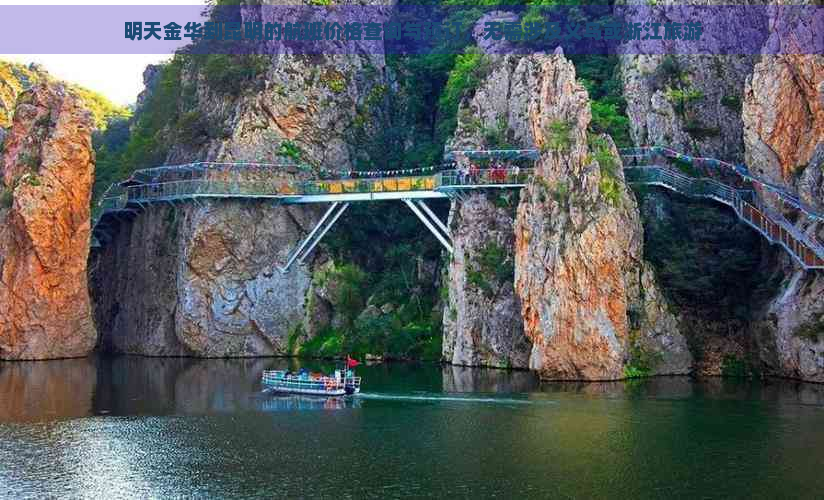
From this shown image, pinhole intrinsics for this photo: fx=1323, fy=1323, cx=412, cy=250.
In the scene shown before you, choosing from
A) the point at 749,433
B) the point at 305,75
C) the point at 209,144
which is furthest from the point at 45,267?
the point at 749,433

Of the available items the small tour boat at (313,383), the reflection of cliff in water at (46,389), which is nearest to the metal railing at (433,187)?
the reflection of cliff in water at (46,389)

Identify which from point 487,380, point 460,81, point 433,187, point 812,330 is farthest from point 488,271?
point 812,330

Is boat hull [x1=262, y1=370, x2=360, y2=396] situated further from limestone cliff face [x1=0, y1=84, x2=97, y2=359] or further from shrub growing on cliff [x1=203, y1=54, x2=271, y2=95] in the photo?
shrub growing on cliff [x1=203, y1=54, x2=271, y2=95]

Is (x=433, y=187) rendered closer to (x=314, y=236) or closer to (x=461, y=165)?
(x=461, y=165)

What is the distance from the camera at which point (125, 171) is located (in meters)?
101

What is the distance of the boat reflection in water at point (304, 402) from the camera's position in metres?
63.4

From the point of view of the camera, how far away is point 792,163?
71.8 meters

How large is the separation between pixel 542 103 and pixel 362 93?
23015 millimetres

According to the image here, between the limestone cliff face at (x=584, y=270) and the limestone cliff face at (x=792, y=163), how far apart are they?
18.9 ft

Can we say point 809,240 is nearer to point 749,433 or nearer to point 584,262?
point 584,262

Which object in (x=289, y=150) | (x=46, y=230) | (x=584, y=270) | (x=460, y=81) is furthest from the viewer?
(x=289, y=150)

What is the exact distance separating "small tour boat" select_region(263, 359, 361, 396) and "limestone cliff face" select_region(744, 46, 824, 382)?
22.2 metres

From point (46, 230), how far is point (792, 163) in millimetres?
48098

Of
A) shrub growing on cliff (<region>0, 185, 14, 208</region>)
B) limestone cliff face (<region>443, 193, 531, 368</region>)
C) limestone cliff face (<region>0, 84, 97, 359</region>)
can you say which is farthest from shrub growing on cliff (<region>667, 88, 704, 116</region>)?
shrub growing on cliff (<region>0, 185, 14, 208</region>)
